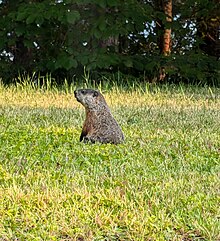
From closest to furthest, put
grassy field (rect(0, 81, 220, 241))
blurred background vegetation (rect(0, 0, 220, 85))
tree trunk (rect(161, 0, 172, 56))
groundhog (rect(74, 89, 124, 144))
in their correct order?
grassy field (rect(0, 81, 220, 241)), groundhog (rect(74, 89, 124, 144)), blurred background vegetation (rect(0, 0, 220, 85)), tree trunk (rect(161, 0, 172, 56))

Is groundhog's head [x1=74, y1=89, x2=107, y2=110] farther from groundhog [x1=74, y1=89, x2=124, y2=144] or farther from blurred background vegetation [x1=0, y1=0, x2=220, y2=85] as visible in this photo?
blurred background vegetation [x1=0, y1=0, x2=220, y2=85]

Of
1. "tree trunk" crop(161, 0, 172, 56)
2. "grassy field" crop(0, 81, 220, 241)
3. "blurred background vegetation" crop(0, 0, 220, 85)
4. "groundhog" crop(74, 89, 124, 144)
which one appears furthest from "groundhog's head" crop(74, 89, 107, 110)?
"tree trunk" crop(161, 0, 172, 56)

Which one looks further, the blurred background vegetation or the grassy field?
the blurred background vegetation

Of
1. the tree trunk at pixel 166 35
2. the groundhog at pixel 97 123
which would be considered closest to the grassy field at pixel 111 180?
the groundhog at pixel 97 123

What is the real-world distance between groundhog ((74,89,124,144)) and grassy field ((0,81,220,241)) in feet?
0.50

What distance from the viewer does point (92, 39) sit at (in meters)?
12.0

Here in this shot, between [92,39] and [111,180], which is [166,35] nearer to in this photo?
[92,39]

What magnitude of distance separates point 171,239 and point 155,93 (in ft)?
24.7

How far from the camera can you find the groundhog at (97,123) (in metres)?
5.42

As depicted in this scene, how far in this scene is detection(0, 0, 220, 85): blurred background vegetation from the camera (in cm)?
1159

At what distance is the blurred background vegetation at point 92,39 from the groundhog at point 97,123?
5987 millimetres

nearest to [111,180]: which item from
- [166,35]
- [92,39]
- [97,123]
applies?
[97,123]

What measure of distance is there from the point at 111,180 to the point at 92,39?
8.36 meters

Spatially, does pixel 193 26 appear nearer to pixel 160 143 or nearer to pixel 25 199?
pixel 160 143
